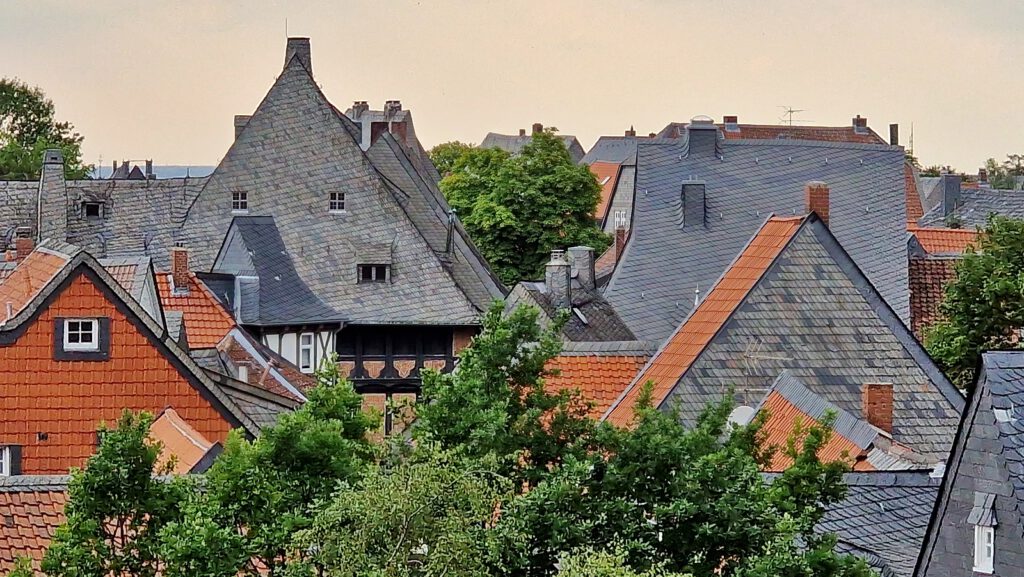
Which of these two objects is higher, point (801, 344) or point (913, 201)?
point (913, 201)

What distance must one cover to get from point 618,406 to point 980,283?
10.5 metres

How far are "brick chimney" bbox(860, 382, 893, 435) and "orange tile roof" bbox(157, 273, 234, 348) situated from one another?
1979 cm

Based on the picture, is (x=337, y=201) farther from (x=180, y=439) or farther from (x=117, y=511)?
(x=117, y=511)

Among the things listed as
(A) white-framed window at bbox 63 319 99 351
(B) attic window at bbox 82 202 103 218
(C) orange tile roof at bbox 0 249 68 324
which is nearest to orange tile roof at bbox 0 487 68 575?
(A) white-framed window at bbox 63 319 99 351

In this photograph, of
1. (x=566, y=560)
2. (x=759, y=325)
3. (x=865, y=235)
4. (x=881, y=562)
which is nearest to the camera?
(x=566, y=560)

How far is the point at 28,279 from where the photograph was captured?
41.0 m

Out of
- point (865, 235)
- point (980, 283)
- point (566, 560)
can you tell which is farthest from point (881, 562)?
point (865, 235)

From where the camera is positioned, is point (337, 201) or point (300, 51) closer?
point (337, 201)

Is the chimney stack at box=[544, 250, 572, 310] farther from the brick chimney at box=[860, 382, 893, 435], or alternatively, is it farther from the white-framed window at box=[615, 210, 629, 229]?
the white-framed window at box=[615, 210, 629, 229]

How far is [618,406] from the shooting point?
35750mm

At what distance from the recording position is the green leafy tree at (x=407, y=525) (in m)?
17.9

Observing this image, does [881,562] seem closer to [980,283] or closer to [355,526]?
[355,526]

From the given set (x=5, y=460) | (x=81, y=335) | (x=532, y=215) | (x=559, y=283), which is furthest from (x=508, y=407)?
(x=532, y=215)

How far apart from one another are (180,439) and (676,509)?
15.0 metres
